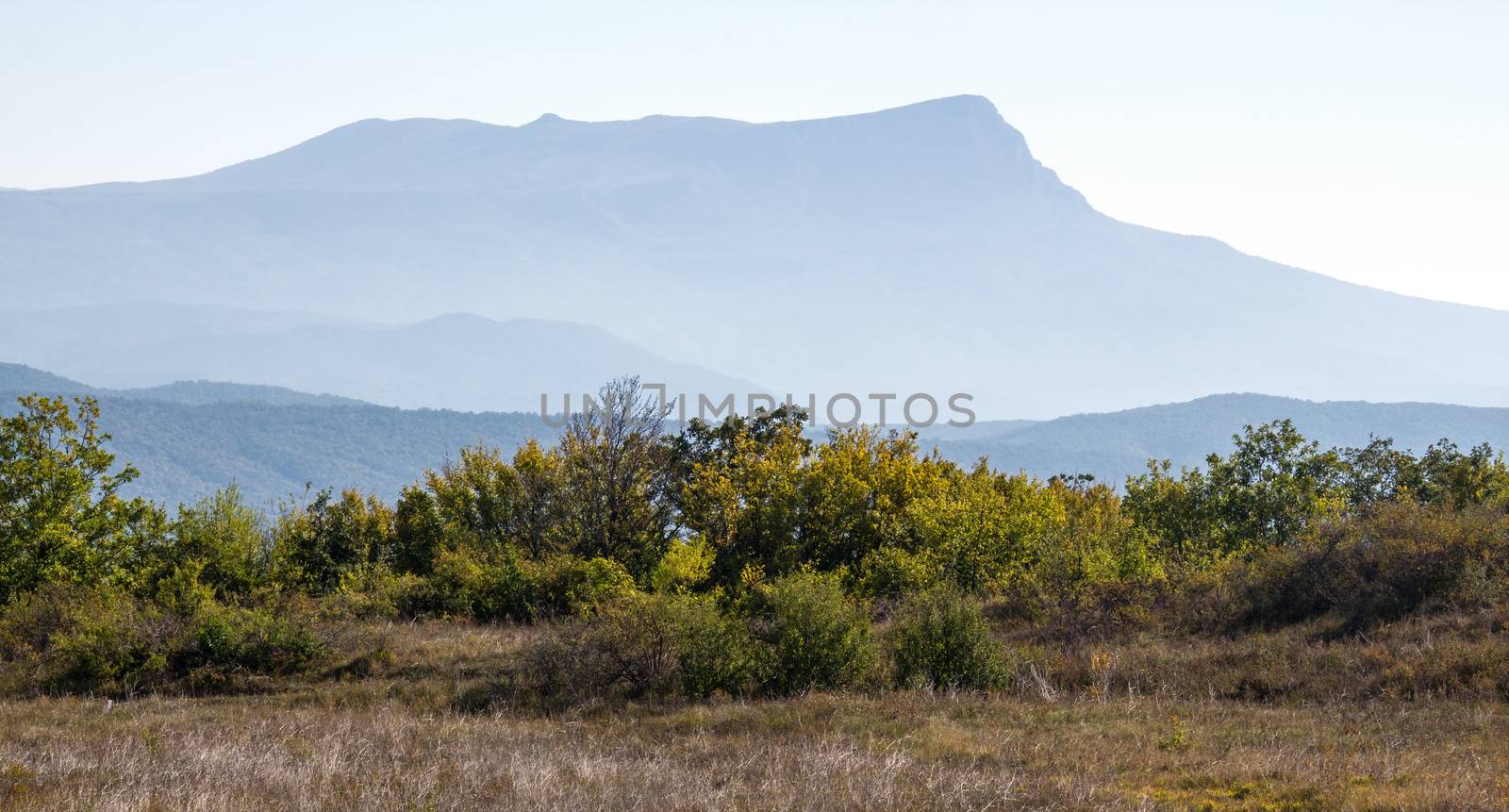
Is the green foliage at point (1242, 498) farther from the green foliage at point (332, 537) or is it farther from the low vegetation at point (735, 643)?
the green foliage at point (332, 537)

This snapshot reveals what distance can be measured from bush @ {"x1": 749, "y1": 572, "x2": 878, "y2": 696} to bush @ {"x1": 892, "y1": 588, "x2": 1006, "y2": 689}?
2.78 ft

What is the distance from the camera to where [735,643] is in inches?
926

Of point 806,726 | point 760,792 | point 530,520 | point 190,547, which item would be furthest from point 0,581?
point 760,792

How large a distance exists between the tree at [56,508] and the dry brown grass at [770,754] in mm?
10944

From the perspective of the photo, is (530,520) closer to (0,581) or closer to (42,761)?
Result: (0,581)

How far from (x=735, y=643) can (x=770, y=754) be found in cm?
635

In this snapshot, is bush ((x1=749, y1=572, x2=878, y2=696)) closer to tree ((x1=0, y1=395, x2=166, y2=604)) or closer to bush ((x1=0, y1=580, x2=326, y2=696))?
bush ((x1=0, y1=580, x2=326, y2=696))

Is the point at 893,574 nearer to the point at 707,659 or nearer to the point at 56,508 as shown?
the point at 707,659

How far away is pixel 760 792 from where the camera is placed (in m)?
14.8

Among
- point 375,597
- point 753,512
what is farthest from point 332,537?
point 753,512

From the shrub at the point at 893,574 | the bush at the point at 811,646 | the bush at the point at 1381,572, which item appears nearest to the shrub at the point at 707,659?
the bush at the point at 811,646

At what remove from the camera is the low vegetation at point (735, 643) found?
612 inches

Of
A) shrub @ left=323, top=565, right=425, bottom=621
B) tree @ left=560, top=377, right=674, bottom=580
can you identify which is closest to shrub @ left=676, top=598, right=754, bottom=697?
shrub @ left=323, top=565, right=425, bottom=621

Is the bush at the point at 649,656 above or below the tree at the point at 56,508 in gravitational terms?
below
